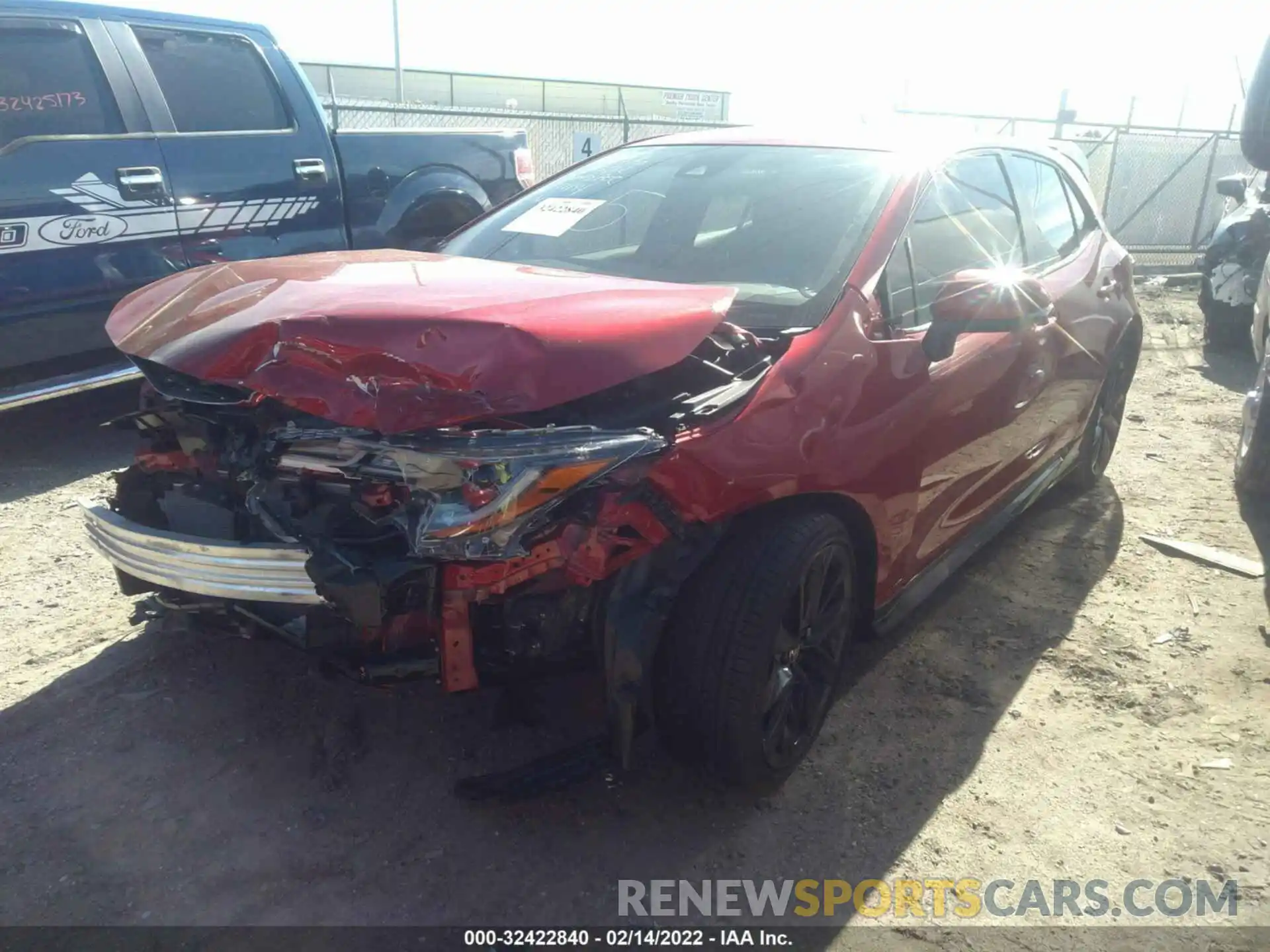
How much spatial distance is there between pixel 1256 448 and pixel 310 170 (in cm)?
529

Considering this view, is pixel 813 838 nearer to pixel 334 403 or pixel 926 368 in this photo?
pixel 926 368

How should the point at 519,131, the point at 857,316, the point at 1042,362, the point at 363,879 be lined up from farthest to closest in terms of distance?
the point at 519,131, the point at 1042,362, the point at 857,316, the point at 363,879

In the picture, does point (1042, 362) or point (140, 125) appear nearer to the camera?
point (1042, 362)

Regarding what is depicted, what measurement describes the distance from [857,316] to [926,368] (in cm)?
34

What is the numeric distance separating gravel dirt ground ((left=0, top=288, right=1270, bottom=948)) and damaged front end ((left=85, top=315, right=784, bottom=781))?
47cm

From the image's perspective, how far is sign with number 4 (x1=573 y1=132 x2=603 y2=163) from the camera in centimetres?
1302

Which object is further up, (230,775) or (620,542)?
(620,542)

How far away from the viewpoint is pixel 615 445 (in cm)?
209

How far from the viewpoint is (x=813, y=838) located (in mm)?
2564

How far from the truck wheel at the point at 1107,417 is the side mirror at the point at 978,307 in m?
2.00

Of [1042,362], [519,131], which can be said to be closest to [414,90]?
[519,131]

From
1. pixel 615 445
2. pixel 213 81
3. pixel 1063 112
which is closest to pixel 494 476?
pixel 615 445

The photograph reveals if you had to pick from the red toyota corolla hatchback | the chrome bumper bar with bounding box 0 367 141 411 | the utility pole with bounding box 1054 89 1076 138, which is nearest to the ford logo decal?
the chrome bumper bar with bounding box 0 367 141 411

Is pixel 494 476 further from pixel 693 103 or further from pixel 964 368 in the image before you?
pixel 693 103
